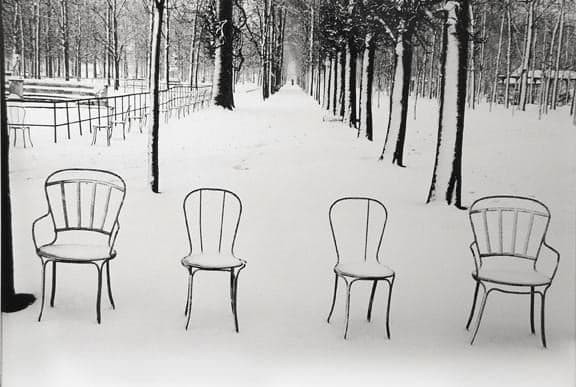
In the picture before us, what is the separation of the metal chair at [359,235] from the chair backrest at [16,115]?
170cm

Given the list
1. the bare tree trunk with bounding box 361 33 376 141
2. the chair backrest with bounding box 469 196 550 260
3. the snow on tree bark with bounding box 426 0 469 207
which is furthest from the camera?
the bare tree trunk with bounding box 361 33 376 141

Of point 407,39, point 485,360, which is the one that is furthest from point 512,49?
point 485,360

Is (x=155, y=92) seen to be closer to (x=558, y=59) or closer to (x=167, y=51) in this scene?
(x=167, y=51)

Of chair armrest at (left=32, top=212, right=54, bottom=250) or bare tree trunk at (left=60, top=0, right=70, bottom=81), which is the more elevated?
bare tree trunk at (left=60, top=0, right=70, bottom=81)

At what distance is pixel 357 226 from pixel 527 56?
1.74 meters

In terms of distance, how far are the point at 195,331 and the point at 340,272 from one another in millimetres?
792

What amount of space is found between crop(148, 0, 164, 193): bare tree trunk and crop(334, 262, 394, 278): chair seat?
1.13 m

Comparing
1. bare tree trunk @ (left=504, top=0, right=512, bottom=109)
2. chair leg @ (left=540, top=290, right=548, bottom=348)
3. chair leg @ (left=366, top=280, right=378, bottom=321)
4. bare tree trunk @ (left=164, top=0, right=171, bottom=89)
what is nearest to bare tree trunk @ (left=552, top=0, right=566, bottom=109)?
bare tree trunk @ (left=504, top=0, right=512, bottom=109)

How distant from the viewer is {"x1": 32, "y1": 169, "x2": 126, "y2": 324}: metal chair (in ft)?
10.2

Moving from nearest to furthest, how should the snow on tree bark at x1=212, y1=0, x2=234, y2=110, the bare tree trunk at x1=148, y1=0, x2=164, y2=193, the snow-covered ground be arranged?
the snow-covered ground, the bare tree trunk at x1=148, y1=0, x2=164, y2=193, the snow on tree bark at x1=212, y1=0, x2=234, y2=110

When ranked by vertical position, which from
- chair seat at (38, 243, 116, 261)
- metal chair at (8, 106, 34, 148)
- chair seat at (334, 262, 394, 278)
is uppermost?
metal chair at (8, 106, 34, 148)

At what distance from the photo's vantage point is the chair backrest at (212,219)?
10.8 ft

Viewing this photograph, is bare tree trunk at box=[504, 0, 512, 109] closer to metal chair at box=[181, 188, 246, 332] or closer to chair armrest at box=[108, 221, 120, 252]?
metal chair at box=[181, 188, 246, 332]

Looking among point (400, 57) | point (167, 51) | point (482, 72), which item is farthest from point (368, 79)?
point (167, 51)
